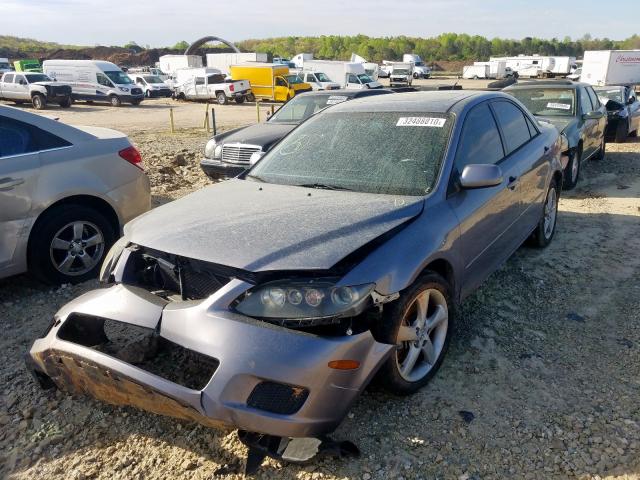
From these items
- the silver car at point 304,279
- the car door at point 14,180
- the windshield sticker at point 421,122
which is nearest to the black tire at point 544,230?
the silver car at point 304,279

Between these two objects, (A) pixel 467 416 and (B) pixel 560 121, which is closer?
(A) pixel 467 416

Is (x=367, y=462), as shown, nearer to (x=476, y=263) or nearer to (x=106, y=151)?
(x=476, y=263)

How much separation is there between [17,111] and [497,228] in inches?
161

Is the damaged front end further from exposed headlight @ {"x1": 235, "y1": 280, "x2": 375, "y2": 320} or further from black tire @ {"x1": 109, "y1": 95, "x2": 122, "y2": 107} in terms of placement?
black tire @ {"x1": 109, "y1": 95, "x2": 122, "y2": 107}

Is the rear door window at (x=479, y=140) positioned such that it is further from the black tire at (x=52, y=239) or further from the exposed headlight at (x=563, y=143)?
the black tire at (x=52, y=239)

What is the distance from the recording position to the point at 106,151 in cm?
477

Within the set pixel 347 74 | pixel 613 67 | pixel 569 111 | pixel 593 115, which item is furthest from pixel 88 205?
pixel 613 67

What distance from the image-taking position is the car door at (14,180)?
13.2ft

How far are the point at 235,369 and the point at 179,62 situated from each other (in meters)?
50.4

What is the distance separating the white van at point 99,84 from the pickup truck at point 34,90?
5.91 feet

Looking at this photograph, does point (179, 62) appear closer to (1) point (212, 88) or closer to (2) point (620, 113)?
(1) point (212, 88)

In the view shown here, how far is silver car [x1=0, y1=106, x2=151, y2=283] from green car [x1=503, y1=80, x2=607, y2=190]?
20.4ft

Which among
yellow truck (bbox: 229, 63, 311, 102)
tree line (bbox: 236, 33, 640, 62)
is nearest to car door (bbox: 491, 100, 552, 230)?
yellow truck (bbox: 229, 63, 311, 102)

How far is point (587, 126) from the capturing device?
8359 mm
